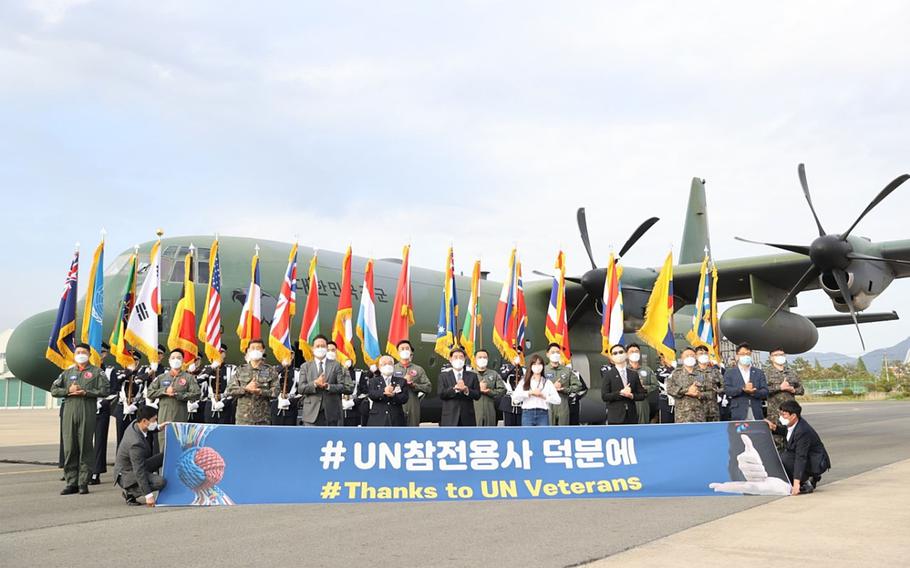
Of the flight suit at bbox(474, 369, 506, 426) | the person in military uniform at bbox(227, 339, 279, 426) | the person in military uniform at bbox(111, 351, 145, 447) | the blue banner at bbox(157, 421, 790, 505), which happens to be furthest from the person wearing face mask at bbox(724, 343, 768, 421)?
the person in military uniform at bbox(111, 351, 145, 447)

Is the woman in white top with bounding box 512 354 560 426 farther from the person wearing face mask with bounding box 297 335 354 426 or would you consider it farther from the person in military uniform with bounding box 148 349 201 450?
the person in military uniform with bounding box 148 349 201 450

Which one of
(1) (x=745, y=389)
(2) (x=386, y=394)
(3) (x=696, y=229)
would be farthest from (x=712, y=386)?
(3) (x=696, y=229)

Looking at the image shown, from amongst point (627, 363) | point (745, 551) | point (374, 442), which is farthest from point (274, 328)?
point (745, 551)

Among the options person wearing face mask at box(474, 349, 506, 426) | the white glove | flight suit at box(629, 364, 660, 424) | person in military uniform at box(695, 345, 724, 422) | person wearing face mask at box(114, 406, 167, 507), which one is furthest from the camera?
flight suit at box(629, 364, 660, 424)

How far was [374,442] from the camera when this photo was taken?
884cm

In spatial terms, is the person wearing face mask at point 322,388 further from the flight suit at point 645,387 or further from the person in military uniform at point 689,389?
the person in military uniform at point 689,389

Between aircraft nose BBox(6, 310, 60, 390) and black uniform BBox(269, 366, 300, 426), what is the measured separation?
3.80m

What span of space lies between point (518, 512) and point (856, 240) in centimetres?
1275

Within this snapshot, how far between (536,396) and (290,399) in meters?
3.80

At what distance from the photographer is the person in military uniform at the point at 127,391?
37.2ft

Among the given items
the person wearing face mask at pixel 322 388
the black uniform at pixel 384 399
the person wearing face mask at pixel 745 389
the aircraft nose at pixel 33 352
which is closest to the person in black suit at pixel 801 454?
the person wearing face mask at pixel 745 389

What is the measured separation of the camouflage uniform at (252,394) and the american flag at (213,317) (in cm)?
112

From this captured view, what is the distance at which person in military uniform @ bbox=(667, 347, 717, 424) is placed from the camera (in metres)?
11.5

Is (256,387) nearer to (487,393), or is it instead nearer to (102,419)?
(102,419)
